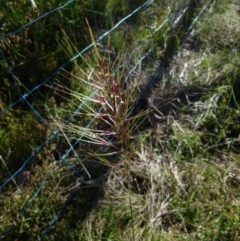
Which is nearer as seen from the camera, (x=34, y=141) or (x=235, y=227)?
(x=235, y=227)

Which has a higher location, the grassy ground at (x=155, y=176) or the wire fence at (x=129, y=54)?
the wire fence at (x=129, y=54)

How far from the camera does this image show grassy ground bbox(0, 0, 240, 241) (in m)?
2.43

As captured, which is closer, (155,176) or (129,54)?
(155,176)

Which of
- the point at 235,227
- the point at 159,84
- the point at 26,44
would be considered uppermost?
the point at 26,44

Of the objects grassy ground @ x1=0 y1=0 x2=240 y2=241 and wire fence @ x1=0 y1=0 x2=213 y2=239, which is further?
wire fence @ x1=0 y1=0 x2=213 y2=239

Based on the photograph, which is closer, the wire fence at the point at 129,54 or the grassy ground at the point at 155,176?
the grassy ground at the point at 155,176

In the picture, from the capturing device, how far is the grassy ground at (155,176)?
2.43m

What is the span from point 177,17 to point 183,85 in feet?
1.95

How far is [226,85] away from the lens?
307 centimetres

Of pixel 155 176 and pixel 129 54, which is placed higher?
pixel 129 54

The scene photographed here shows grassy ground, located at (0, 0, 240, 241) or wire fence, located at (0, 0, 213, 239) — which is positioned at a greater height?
wire fence, located at (0, 0, 213, 239)

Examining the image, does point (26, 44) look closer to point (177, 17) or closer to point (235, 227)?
point (177, 17)

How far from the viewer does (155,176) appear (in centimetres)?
263

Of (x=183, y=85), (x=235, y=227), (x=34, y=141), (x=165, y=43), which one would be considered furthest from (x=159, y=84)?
(x=235, y=227)
